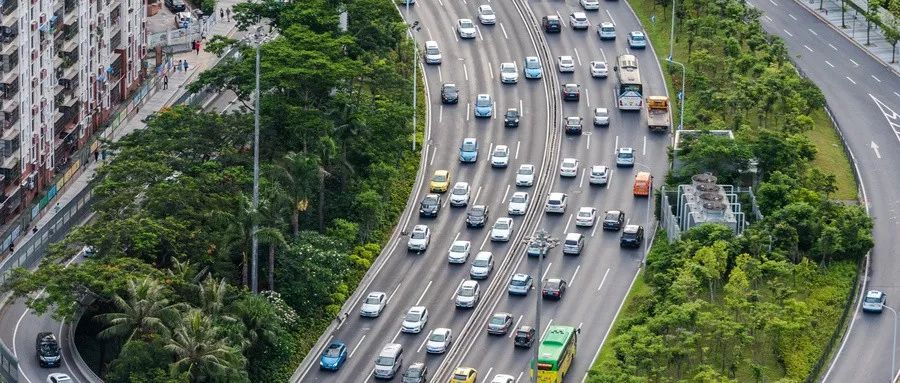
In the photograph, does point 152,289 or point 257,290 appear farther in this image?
point 257,290

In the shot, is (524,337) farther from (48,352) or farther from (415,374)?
(48,352)

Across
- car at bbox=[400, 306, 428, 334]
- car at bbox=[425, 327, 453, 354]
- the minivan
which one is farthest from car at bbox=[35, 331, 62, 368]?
car at bbox=[425, 327, 453, 354]

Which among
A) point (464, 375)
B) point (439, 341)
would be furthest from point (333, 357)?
point (464, 375)

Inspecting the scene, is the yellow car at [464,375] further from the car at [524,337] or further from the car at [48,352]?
the car at [48,352]

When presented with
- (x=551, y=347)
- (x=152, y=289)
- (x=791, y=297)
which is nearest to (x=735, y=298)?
(x=791, y=297)

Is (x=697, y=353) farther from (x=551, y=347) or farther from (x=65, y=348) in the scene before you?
(x=65, y=348)
